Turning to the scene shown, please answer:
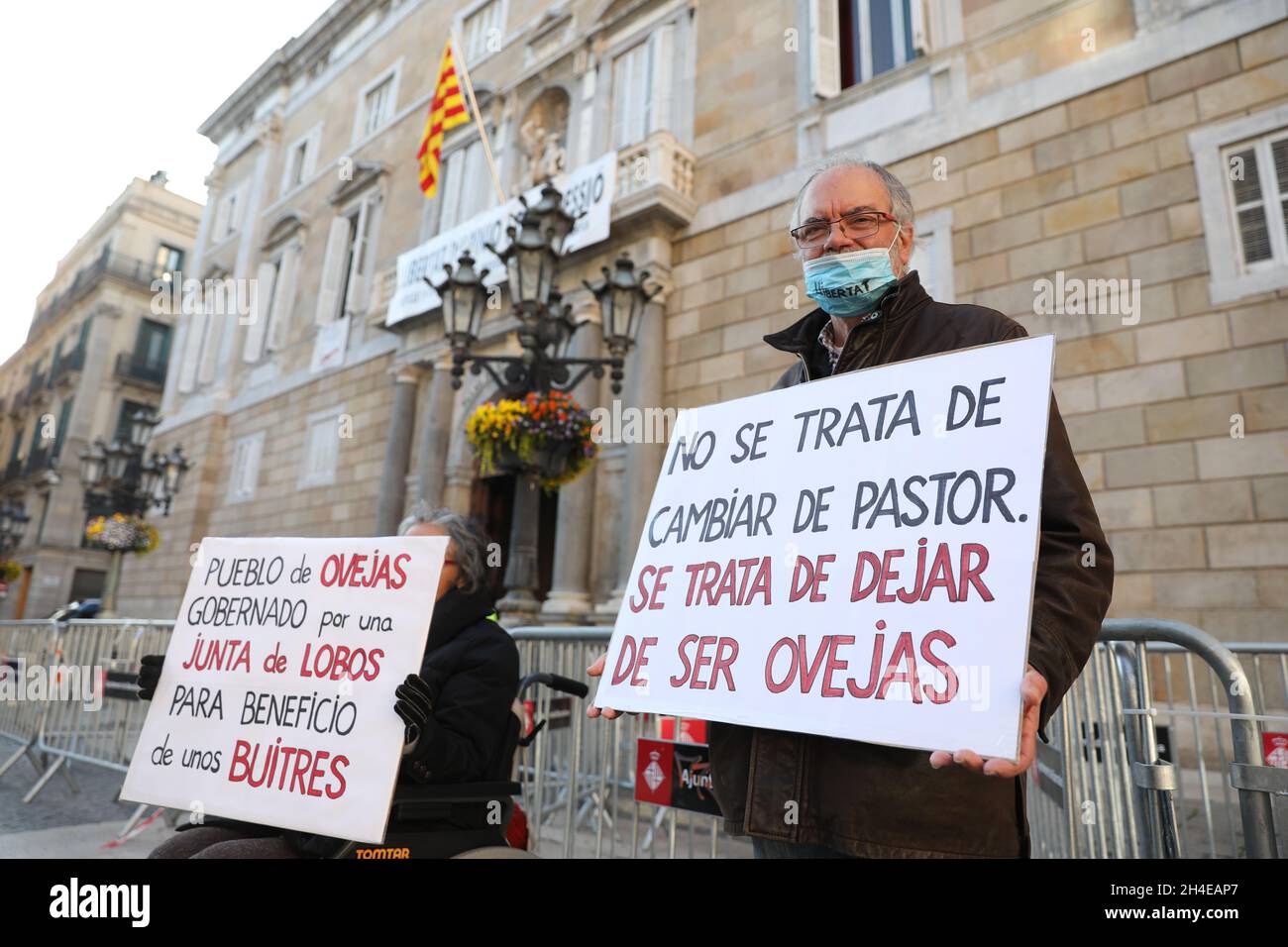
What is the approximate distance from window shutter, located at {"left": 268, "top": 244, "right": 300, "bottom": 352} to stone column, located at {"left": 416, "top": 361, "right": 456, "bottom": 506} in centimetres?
707

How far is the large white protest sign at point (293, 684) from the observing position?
2127 millimetres

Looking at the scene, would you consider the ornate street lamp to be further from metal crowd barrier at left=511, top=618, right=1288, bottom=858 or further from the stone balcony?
the stone balcony

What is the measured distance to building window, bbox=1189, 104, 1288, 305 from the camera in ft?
19.5

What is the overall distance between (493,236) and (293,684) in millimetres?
9853

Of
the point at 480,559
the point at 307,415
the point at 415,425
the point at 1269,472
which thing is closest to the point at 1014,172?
the point at 1269,472

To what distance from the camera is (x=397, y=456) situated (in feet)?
43.1

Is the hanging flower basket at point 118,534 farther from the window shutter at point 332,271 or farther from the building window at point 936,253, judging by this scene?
the building window at point 936,253

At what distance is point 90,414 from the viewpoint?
1299 inches

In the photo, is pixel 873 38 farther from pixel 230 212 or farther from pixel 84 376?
pixel 84 376

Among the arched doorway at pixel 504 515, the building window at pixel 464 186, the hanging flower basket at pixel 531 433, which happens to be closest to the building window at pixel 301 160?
the building window at pixel 464 186

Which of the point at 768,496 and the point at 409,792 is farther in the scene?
the point at 409,792

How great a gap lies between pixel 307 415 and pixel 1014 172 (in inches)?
556
